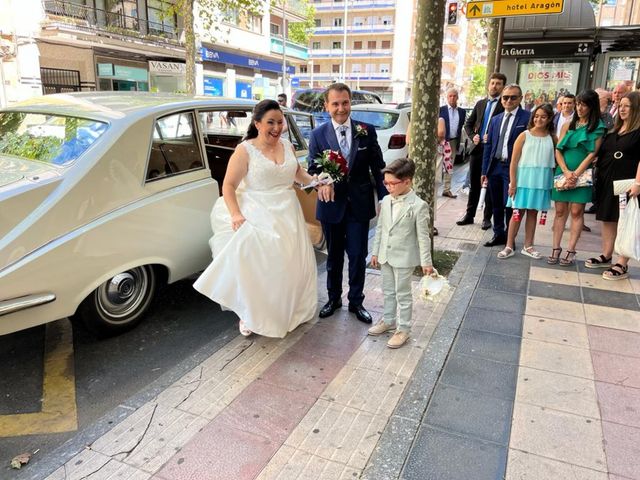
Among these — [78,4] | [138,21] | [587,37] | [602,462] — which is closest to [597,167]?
[602,462]

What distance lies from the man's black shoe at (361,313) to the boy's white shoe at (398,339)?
1.32ft

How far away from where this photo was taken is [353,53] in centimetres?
6378

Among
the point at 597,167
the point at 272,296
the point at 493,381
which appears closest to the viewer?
the point at 493,381

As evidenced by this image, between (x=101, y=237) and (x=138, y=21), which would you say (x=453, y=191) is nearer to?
(x=101, y=237)

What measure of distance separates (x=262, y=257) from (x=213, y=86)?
28.6 meters

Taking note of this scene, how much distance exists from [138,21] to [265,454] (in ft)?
81.9

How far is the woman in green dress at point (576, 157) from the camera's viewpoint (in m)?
5.14

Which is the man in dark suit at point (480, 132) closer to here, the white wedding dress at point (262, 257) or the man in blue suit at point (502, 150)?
the man in blue suit at point (502, 150)

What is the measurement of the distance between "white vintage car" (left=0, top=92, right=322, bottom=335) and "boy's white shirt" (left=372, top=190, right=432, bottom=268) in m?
1.57

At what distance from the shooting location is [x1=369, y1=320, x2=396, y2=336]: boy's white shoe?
393 centimetres

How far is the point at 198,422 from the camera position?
286cm

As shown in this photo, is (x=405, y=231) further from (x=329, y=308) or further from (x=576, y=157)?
(x=576, y=157)

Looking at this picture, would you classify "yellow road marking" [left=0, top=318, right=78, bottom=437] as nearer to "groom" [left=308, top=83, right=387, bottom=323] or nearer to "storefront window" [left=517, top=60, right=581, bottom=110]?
"groom" [left=308, top=83, right=387, bottom=323]

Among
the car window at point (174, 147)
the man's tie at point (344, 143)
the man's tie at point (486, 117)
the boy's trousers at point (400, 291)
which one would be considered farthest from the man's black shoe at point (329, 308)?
the man's tie at point (486, 117)
